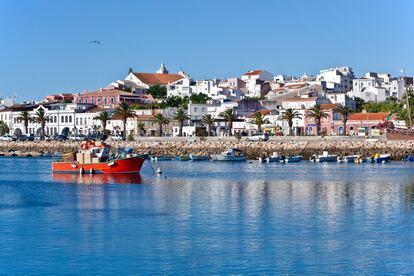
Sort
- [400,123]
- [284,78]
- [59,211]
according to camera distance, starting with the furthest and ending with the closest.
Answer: [284,78], [400,123], [59,211]

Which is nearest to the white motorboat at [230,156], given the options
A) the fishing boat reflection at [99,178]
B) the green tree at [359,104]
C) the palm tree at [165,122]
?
the palm tree at [165,122]

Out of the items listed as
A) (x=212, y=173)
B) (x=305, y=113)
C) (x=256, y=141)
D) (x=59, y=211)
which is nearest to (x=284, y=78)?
(x=305, y=113)

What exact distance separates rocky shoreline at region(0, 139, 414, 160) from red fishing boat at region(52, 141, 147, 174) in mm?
34994

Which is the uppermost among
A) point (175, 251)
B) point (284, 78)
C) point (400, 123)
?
point (284, 78)

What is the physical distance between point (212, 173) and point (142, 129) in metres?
60.0

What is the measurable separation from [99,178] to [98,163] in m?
3.30

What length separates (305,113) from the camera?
396ft

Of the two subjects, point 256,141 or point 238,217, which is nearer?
point 238,217

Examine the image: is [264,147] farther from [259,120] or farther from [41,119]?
[41,119]

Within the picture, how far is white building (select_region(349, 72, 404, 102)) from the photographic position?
523 ft

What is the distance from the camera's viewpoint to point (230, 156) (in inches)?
3757

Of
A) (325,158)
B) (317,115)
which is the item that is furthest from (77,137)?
(325,158)

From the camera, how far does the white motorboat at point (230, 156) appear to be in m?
95.3

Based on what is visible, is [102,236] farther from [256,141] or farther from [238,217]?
[256,141]
